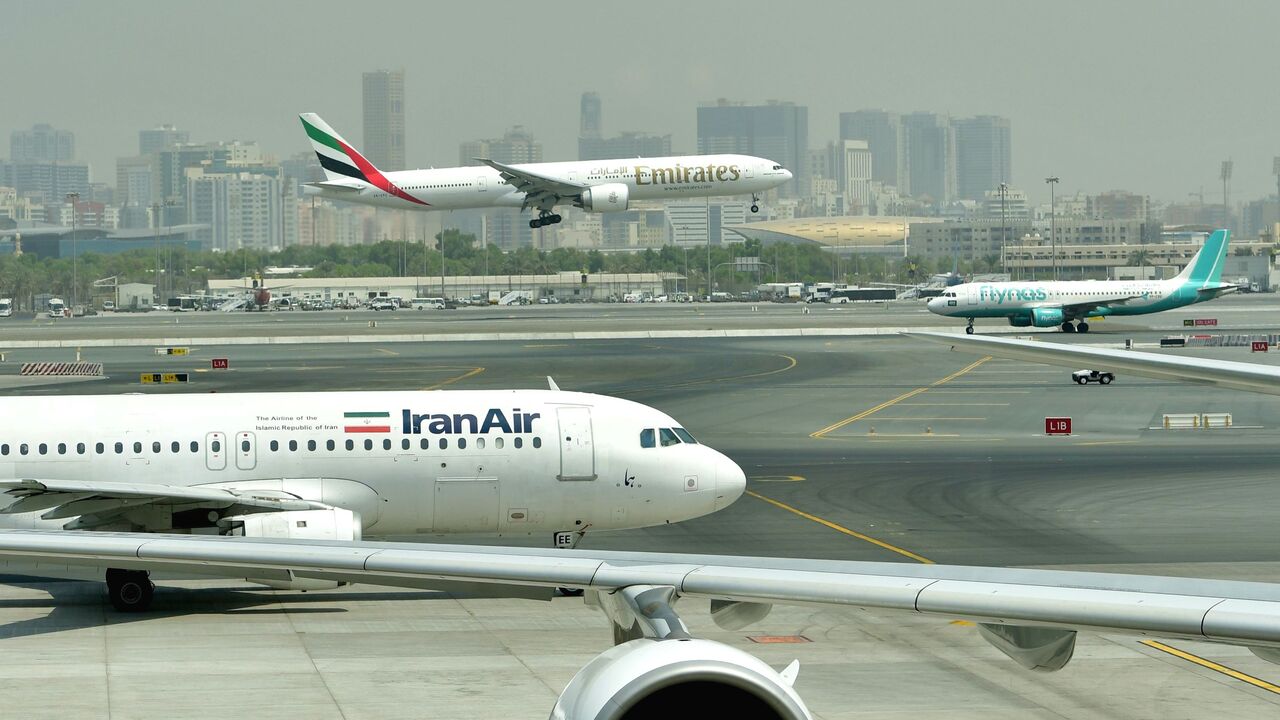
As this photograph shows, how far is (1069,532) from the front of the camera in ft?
101

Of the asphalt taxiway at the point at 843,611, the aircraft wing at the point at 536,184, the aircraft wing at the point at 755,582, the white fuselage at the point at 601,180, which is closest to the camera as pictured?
the aircraft wing at the point at 755,582

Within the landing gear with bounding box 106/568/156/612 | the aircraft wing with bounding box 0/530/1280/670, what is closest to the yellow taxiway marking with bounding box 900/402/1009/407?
the landing gear with bounding box 106/568/156/612

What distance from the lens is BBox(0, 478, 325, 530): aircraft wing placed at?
22.4 meters

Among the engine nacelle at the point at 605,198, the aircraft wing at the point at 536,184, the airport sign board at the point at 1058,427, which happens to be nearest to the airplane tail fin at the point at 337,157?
the aircraft wing at the point at 536,184

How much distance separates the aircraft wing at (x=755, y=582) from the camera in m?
6.43

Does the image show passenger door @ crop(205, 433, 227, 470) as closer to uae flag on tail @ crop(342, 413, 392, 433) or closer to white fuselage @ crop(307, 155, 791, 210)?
uae flag on tail @ crop(342, 413, 392, 433)

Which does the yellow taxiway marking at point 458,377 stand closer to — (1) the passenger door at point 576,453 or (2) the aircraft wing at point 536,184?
(2) the aircraft wing at point 536,184

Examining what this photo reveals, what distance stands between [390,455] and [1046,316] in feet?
262

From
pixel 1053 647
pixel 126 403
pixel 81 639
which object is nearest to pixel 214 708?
pixel 81 639

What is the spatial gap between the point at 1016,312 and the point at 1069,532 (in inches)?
2829

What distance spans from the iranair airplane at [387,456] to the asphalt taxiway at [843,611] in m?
1.71

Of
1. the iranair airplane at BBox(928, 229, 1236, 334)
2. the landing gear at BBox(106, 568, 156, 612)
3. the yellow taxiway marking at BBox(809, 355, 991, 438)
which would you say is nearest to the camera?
the landing gear at BBox(106, 568, 156, 612)

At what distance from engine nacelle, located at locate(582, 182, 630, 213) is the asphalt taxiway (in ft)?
105

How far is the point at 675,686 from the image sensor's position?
698cm
